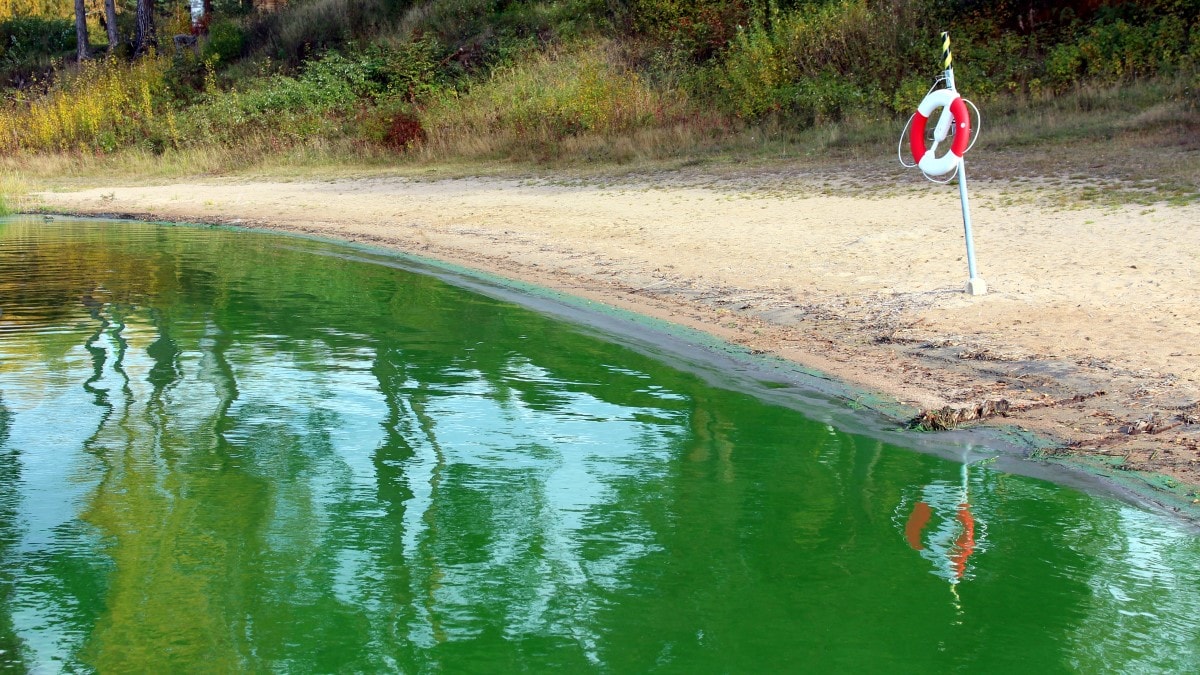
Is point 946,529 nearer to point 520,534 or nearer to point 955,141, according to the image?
point 520,534

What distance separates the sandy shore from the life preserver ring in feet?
2.94

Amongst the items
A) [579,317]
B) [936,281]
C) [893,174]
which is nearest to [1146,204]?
[936,281]

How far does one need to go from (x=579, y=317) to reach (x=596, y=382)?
2222 mm

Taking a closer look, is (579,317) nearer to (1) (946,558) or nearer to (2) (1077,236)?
(2) (1077,236)

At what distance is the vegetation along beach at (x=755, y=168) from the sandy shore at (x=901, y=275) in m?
0.04

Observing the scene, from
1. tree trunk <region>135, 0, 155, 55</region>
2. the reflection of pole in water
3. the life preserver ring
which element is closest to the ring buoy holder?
the life preserver ring

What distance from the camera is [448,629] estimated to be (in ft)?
14.1

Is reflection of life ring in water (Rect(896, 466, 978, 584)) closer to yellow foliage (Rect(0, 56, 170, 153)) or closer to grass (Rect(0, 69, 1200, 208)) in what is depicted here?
grass (Rect(0, 69, 1200, 208))

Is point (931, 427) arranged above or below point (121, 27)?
below

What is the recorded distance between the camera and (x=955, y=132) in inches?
370

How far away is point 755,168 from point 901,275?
675cm

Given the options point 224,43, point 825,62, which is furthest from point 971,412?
point 224,43

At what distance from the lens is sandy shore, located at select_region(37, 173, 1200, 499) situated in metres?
6.94

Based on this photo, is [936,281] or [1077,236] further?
[1077,236]
